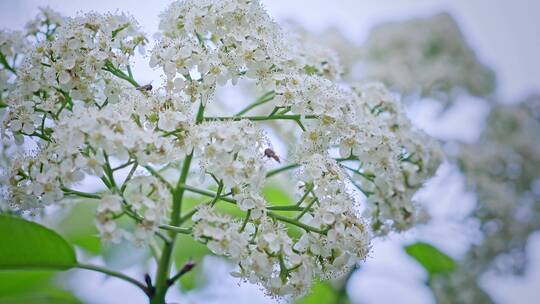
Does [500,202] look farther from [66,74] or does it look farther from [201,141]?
[66,74]


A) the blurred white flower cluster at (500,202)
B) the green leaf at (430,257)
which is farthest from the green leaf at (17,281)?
the blurred white flower cluster at (500,202)

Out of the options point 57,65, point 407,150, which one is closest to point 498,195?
point 407,150

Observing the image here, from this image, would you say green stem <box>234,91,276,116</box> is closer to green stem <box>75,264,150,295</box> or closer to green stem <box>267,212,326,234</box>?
green stem <box>267,212,326,234</box>

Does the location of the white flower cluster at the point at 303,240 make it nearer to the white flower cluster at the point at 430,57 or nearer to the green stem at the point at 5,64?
the green stem at the point at 5,64

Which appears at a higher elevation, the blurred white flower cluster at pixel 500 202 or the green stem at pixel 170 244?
the blurred white flower cluster at pixel 500 202

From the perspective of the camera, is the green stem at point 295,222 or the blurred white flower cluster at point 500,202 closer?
the green stem at point 295,222

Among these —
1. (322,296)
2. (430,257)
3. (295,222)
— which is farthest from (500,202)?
(295,222)

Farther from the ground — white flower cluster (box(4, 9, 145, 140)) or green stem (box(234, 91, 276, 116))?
green stem (box(234, 91, 276, 116))

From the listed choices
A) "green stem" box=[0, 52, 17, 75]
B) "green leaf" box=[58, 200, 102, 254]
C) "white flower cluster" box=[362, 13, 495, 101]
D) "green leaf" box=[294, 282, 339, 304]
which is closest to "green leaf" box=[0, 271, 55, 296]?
"green leaf" box=[58, 200, 102, 254]
